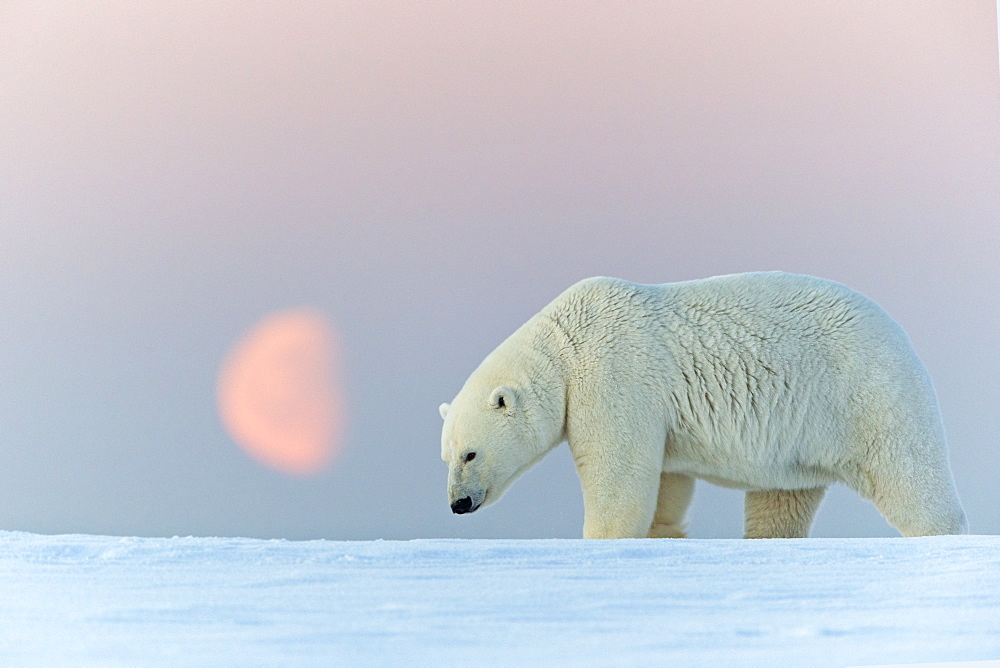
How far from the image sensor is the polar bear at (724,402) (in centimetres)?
619

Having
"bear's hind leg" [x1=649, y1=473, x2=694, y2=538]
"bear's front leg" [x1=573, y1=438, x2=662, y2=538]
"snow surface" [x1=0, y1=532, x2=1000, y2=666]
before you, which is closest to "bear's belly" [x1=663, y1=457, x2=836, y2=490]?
"bear's hind leg" [x1=649, y1=473, x2=694, y2=538]

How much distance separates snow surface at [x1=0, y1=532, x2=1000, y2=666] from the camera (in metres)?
2.82

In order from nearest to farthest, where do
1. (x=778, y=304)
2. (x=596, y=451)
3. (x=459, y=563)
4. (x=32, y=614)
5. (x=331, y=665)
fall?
(x=331, y=665) → (x=32, y=614) → (x=459, y=563) → (x=596, y=451) → (x=778, y=304)

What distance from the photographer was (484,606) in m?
3.00

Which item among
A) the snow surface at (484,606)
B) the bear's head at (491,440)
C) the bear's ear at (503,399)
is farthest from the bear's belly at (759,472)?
the snow surface at (484,606)

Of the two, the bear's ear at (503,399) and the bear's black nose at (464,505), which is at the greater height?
the bear's ear at (503,399)

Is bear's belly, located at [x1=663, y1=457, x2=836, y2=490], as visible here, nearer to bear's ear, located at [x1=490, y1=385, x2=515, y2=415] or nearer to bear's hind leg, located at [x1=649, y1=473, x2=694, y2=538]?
bear's hind leg, located at [x1=649, y1=473, x2=694, y2=538]

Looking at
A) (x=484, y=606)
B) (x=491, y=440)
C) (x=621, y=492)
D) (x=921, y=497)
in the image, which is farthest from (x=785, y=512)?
(x=484, y=606)

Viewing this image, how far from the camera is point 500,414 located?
6277 mm

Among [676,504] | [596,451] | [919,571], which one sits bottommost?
[676,504]

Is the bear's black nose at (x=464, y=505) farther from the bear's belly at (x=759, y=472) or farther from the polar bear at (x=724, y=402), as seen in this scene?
the bear's belly at (x=759, y=472)

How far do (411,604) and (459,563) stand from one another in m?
0.52

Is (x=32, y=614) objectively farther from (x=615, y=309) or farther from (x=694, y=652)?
(x=615, y=309)

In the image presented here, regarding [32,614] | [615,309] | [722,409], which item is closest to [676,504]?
[722,409]
